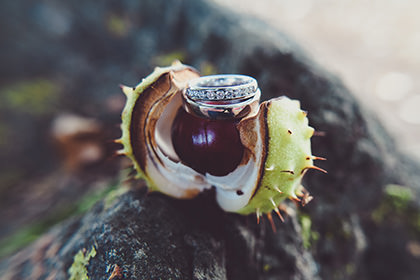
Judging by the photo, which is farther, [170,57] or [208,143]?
[170,57]

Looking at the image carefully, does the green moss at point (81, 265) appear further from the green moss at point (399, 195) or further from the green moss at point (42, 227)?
the green moss at point (399, 195)

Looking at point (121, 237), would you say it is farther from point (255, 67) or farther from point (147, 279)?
point (255, 67)

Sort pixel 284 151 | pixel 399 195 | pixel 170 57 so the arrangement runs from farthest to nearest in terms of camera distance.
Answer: pixel 170 57 < pixel 399 195 < pixel 284 151

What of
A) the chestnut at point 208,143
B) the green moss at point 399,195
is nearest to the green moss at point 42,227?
the chestnut at point 208,143

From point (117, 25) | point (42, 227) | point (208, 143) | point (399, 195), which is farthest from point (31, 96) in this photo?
point (399, 195)

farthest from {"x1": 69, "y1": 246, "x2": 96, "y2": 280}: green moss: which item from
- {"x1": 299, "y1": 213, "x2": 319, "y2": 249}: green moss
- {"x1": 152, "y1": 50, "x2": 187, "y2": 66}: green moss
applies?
{"x1": 152, "y1": 50, "x2": 187, "y2": 66}: green moss

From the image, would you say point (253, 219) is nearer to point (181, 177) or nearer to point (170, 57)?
point (181, 177)

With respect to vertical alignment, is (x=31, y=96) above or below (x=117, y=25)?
below

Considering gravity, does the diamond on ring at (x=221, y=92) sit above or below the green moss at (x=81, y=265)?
above
